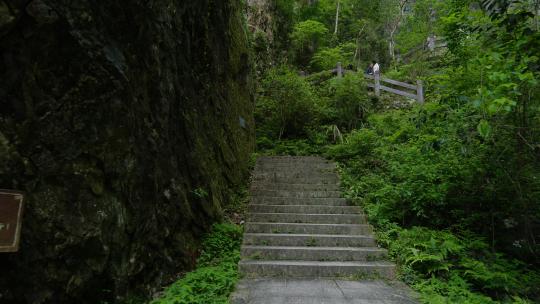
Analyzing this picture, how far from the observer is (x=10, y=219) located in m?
2.49

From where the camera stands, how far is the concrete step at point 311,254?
17.5ft

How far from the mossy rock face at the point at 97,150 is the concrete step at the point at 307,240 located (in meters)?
0.95

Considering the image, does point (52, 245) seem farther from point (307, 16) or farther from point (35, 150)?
point (307, 16)

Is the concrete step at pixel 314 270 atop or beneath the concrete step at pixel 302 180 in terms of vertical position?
beneath

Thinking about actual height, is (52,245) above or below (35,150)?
below

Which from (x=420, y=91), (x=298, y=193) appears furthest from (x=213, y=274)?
(x=420, y=91)

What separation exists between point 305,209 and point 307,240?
1.25 metres

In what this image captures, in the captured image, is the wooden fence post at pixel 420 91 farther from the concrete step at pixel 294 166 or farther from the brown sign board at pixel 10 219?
the brown sign board at pixel 10 219

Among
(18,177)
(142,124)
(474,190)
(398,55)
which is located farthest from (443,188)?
(398,55)

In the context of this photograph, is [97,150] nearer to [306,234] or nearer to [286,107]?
[306,234]

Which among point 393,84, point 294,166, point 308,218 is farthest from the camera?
point 393,84

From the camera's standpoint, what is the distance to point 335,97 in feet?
42.3

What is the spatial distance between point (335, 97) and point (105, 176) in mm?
10568

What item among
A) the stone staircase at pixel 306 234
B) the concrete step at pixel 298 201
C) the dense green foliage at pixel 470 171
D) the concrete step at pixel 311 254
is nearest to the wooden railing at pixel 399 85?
the dense green foliage at pixel 470 171
